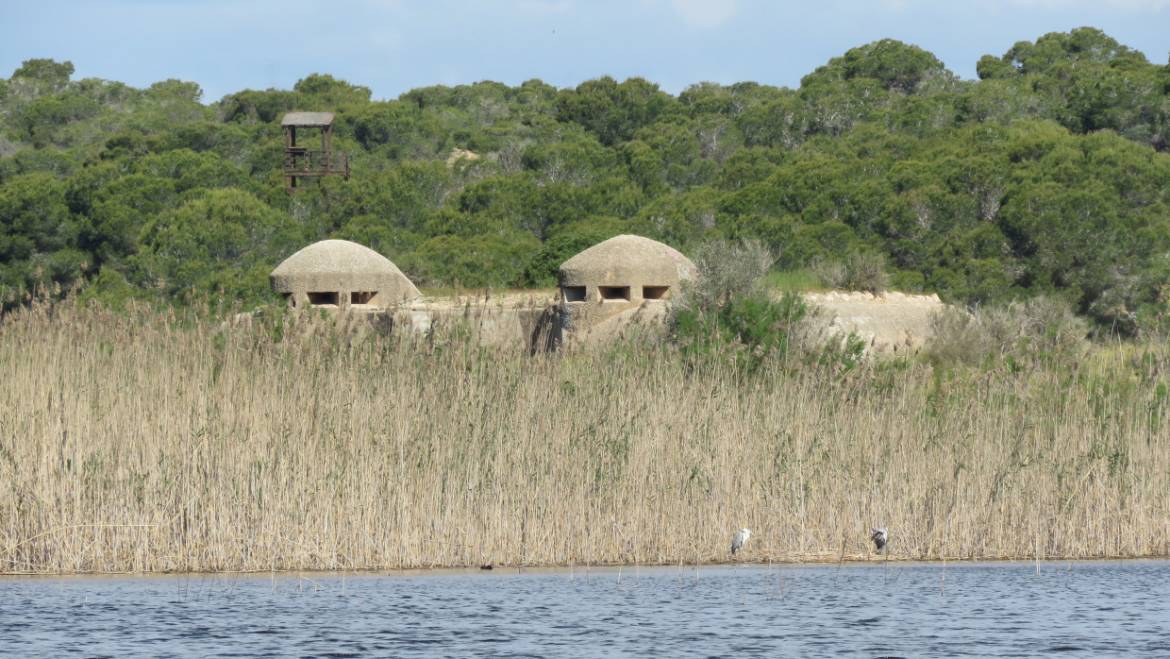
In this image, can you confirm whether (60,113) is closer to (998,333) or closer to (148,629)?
(998,333)

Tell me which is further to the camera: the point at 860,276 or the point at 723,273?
the point at 860,276

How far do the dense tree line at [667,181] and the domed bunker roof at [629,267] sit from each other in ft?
16.7

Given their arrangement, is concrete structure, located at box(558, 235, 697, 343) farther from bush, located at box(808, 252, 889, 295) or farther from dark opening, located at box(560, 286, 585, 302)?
bush, located at box(808, 252, 889, 295)

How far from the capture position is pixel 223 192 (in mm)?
40625

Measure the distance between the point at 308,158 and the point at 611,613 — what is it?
128 ft

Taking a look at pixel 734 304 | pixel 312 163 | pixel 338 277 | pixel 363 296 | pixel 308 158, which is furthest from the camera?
pixel 312 163

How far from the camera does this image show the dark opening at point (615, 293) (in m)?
24.5

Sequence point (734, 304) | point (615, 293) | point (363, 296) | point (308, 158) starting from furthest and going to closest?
1. point (308, 158)
2. point (363, 296)
3. point (615, 293)
4. point (734, 304)

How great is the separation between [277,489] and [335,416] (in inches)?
25.2

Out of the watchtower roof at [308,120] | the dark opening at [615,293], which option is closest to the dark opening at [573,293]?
the dark opening at [615,293]

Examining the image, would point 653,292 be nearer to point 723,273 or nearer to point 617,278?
point 617,278

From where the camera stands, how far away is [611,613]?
825cm

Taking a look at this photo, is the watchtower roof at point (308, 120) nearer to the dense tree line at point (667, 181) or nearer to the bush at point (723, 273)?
the dense tree line at point (667, 181)

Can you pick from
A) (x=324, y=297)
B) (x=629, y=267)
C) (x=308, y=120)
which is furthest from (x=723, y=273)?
(x=308, y=120)
